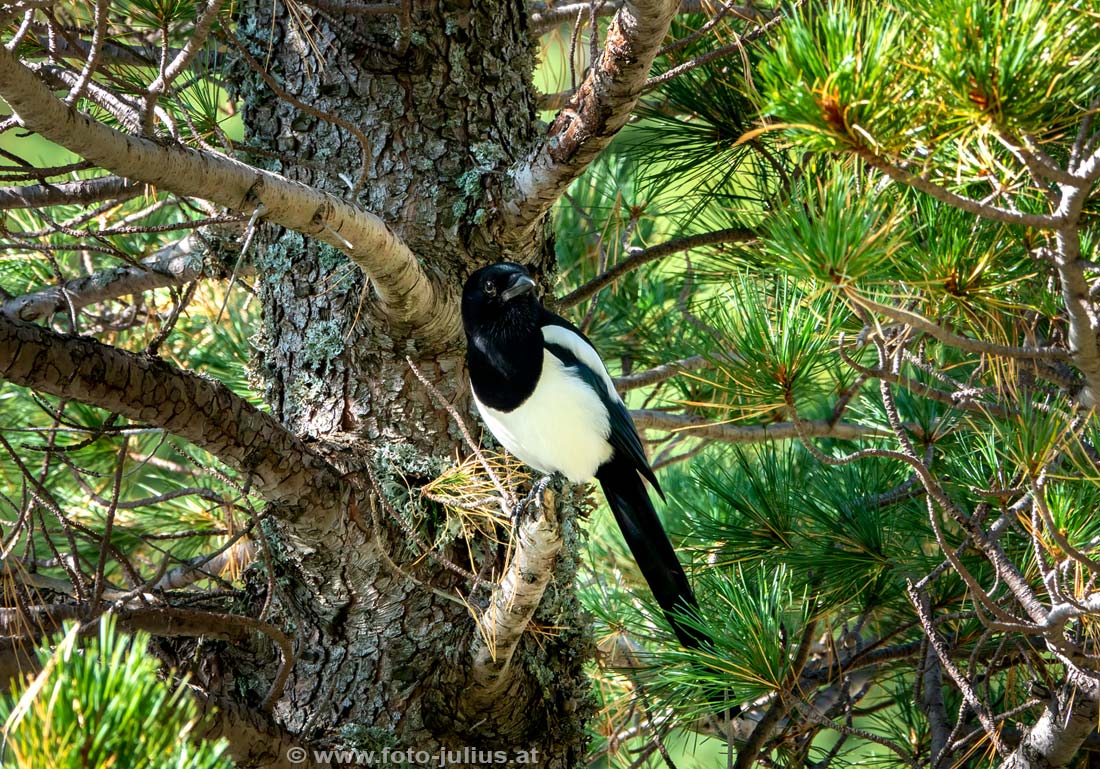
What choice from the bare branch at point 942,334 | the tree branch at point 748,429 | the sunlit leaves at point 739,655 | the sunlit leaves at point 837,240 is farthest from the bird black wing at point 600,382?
the bare branch at point 942,334

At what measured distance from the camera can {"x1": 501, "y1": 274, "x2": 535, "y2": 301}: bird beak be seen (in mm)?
2217

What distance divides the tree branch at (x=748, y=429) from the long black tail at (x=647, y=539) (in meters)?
0.18

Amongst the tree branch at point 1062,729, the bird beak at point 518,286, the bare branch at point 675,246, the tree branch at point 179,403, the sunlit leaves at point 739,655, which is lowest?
the tree branch at point 1062,729

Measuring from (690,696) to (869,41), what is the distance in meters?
1.19

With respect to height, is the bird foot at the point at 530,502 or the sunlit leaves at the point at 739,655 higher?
the bird foot at the point at 530,502

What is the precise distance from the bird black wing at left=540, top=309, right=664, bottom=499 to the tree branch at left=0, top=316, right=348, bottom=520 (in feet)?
2.51

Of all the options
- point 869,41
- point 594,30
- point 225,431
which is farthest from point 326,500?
point 869,41

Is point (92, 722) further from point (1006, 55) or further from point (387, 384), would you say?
point (387, 384)

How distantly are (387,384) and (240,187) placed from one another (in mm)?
764

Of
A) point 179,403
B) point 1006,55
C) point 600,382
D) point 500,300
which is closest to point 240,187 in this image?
point 179,403

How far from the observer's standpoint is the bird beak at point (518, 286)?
2.22 meters

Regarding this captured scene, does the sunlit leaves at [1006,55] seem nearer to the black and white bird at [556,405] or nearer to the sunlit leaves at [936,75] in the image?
the sunlit leaves at [936,75]

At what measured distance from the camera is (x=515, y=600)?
179 cm

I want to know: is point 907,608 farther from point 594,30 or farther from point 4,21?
point 4,21
